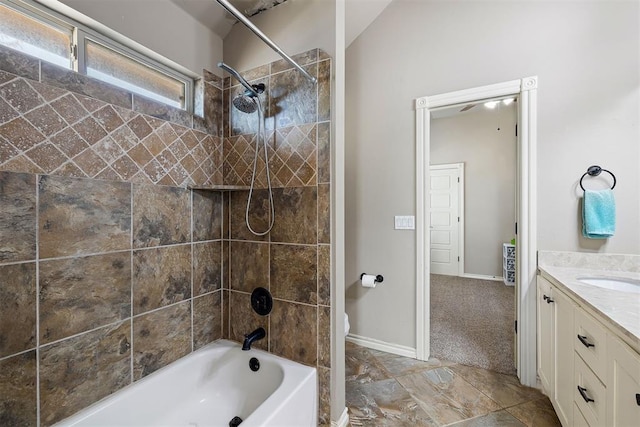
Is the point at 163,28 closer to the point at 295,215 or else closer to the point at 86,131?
the point at 86,131

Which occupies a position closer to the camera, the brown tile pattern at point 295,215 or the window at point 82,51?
the window at point 82,51

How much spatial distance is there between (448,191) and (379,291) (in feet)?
10.8

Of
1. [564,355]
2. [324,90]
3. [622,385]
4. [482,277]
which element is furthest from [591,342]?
[482,277]

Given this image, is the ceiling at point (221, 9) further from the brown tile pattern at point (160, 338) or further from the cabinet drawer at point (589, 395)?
the cabinet drawer at point (589, 395)

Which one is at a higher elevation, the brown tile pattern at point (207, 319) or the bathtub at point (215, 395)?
the brown tile pattern at point (207, 319)

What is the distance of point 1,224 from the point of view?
0.92 m

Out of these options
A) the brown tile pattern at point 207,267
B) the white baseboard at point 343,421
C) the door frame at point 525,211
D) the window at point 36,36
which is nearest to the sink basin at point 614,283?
the door frame at point 525,211

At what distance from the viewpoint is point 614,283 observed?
4.98ft

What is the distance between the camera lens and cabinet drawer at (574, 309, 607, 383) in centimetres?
101

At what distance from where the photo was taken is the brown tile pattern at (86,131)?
3.17ft

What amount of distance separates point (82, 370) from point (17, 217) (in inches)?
27.4

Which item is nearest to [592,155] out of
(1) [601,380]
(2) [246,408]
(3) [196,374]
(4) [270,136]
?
(1) [601,380]

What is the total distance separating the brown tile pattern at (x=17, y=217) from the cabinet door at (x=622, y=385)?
2.14 metres

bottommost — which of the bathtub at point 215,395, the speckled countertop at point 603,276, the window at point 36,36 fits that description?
the bathtub at point 215,395
